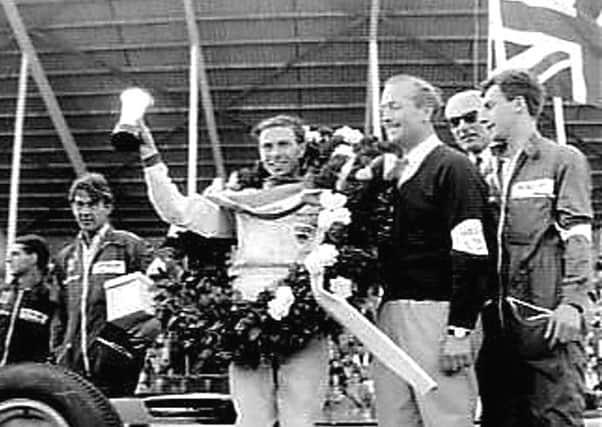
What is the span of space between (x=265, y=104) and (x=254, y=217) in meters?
14.0

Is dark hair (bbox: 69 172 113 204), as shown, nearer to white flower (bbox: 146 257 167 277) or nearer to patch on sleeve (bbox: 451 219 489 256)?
white flower (bbox: 146 257 167 277)

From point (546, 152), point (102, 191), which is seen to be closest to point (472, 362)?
point (546, 152)

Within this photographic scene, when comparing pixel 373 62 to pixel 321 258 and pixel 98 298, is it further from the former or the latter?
pixel 321 258

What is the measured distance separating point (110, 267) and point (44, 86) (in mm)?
13311

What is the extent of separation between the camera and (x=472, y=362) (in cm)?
390

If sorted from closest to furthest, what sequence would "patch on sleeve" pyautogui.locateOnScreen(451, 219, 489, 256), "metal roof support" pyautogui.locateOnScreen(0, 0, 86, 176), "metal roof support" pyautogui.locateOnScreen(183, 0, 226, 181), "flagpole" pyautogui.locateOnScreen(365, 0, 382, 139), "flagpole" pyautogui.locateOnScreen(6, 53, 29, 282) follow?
"patch on sleeve" pyautogui.locateOnScreen(451, 219, 489, 256), "flagpole" pyautogui.locateOnScreen(365, 0, 382, 139), "metal roof support" pyautogui.locateOnScreen(183, 0, 226, 181), "flagpole" pyautogui.locateOnScreen(6, 53, 29, 282), "metal roof support" pyautogui.locateOnScreen(0, 0, 86, 176)

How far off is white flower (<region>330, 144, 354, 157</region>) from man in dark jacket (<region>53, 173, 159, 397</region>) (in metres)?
1.59

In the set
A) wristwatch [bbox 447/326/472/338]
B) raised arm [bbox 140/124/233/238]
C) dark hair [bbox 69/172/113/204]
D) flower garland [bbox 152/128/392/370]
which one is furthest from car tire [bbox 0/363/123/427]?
dark hair [bbox 69/172/113/204]

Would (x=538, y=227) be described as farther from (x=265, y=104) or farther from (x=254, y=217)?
(x=265, y=104)

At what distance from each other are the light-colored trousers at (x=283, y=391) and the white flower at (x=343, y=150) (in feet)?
2.17

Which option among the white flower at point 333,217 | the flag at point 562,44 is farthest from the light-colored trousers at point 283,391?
the flag at point 562,44

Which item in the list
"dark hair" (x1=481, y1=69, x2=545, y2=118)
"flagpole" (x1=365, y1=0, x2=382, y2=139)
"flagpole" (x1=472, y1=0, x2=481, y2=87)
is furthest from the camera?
"flagpole" (x1=365, y1=0, x2=382, y2=139)

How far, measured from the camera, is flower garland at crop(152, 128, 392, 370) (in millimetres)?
4071

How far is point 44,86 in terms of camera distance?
723 inches
